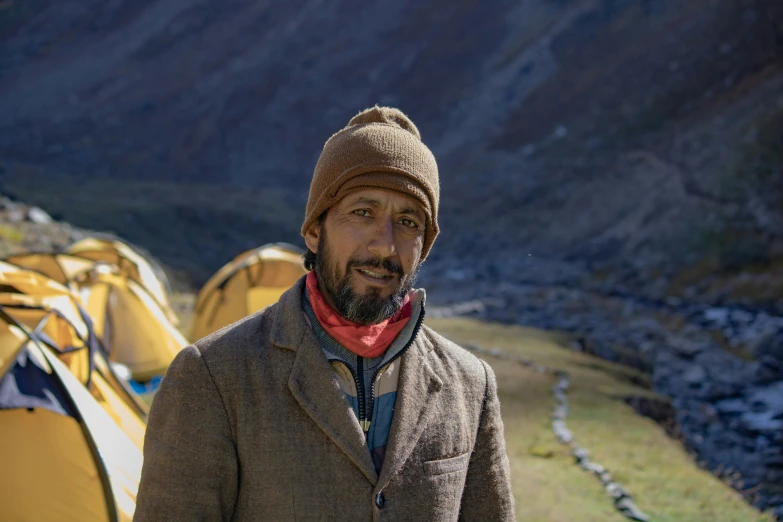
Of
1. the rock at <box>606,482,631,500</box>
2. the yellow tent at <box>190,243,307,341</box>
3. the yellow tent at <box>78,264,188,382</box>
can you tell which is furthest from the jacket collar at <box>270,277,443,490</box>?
the yellow tent at <box>190,243,307,341</box>

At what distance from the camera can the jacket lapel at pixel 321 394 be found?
7.29ft

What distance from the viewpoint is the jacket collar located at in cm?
223

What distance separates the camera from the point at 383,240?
2.41m

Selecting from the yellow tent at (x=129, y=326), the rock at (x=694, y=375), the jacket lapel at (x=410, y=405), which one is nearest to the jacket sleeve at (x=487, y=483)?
the jacket lapel at (x=410, y=405)

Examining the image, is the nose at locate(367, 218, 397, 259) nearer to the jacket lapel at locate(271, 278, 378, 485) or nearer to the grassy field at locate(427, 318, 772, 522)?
the jacket lapel at locate(271, 278, 378, 485)

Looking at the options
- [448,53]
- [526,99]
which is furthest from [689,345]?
[448,53]

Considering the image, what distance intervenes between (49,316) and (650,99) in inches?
1402

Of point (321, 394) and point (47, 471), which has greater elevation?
point (321, 394)

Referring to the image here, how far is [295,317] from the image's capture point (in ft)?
7.75

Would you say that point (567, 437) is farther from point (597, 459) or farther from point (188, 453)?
point (188, 453)

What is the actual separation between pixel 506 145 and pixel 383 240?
136 feet

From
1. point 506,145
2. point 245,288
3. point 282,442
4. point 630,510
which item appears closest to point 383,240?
point 282,442

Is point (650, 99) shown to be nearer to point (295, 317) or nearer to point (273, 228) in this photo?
point (273, 228)

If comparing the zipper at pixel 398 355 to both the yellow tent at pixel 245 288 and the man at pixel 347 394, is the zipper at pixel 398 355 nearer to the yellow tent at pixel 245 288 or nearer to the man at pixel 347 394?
the man at pixel 347 394
